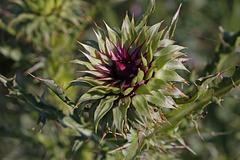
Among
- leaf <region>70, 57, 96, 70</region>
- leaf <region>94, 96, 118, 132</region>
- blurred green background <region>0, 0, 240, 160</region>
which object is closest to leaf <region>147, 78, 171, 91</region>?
leaf <region>94, 96, 118, 132</region>

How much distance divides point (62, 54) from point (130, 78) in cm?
228

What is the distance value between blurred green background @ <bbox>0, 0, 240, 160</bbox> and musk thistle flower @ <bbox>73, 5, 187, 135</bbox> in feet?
2.52

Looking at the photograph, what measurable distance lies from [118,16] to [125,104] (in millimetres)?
4577

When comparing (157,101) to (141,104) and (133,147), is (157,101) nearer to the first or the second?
(141,104)

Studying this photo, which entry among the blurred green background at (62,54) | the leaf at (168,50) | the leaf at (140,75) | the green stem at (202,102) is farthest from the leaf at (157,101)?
the blurred green background at (62,54)

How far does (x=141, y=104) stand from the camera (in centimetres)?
180

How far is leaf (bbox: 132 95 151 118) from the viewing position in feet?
5.82

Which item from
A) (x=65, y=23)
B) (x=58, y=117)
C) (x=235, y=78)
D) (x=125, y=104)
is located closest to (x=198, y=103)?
(x=235, y=78)

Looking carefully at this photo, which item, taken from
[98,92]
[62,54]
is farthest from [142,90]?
[62,54]

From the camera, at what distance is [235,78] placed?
213cm

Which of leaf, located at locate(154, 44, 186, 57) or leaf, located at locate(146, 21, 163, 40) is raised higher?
leaf, located at locate(146, 21, 163, 40)

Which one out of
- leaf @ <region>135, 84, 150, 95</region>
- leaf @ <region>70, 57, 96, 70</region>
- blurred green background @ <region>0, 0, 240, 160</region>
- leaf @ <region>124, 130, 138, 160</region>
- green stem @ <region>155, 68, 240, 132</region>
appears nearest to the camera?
leaf @ <region>135, 84, 150, 95</region>

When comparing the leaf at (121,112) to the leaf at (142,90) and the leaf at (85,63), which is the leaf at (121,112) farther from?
the leaf at (85,63)

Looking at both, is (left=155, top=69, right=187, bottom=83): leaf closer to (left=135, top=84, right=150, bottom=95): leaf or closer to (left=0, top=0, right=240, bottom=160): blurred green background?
(left=135, top=84, right=150, bottom=95): leaf
